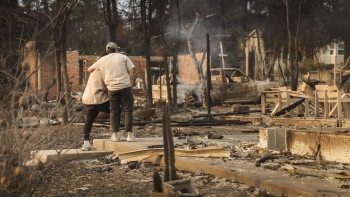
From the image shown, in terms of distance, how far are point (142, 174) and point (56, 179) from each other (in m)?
1.17

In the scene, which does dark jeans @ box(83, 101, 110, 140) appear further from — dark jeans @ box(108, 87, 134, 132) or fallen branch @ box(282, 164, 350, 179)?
fallen branch @ box(282, 164, 350, 179)

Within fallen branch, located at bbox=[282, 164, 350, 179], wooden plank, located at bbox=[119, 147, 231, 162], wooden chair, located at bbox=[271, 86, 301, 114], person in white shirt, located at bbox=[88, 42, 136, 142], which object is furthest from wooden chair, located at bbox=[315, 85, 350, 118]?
fallen branch, located at bbox=[282, 164, 350, 179]

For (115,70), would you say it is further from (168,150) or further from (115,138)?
(168,150)

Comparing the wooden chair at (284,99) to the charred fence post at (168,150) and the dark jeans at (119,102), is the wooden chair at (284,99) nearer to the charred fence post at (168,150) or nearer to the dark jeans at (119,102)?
the dark jeans at (119,102)

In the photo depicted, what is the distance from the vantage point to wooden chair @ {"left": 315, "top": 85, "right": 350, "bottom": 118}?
16609 millimetres

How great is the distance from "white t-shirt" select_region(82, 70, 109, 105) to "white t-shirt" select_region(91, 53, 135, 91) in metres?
0.12

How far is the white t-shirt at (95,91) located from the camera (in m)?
10.7

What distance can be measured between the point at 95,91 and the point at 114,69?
1.67 ft

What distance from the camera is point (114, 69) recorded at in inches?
422

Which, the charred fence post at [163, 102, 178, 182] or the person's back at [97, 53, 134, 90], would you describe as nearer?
the charred fence post at [163, 102, 178, 182]

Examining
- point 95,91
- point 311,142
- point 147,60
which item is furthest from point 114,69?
point 147,60

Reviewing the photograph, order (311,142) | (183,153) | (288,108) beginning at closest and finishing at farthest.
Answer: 1. (311,142)
2. (183,153)
3. (288,108)

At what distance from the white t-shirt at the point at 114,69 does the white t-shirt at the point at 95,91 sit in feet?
0.41

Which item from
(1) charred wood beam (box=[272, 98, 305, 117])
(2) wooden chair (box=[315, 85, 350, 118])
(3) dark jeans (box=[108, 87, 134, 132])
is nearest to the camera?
(3) dark jeans (box=[108, 87, 134, 132])
